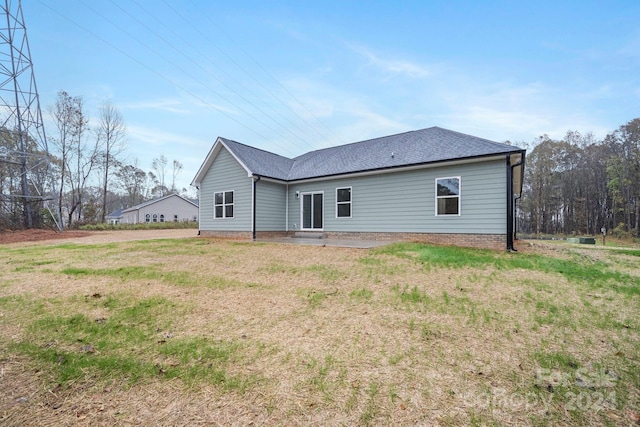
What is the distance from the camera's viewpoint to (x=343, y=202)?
12.9 meters

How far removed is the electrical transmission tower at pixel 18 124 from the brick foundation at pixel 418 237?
43.6 ft

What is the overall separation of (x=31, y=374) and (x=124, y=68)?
52.7 feet

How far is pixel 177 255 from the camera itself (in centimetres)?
820

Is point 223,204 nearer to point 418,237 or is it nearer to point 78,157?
point 418,237

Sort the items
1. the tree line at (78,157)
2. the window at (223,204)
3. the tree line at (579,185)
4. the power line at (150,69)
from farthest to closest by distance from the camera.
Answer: the tree line at (579,185), the tree line at (78,157), the window at (223,204), the power line at (150,69)

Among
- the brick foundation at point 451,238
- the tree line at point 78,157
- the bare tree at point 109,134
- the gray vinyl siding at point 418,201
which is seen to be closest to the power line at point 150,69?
the gray vinyl siding at point 418,201

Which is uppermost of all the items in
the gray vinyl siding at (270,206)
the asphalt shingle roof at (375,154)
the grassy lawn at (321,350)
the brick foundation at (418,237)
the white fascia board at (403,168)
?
the asphalt shingle roof at (375,154)

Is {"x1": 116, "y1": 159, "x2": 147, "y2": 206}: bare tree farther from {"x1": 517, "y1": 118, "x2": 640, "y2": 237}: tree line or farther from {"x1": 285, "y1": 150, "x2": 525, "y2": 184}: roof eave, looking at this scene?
{"x1": 517, "y1": 118, "x2": 640, "y2": 237}: tree line

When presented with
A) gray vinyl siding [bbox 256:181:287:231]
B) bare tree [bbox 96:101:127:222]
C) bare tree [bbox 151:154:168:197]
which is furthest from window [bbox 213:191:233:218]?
bare tree [bbox 151:154:168:197]

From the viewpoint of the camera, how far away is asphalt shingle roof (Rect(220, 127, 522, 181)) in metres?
10.2

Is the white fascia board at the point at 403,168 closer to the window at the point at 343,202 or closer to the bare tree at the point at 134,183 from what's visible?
the window at the point at 343,202

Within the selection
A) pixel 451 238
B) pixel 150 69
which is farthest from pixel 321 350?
pixel 150 69

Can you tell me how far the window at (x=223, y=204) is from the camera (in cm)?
1437

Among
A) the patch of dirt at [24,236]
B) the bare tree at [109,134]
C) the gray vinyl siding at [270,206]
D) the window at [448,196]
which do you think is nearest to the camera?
the window at [448,196]
